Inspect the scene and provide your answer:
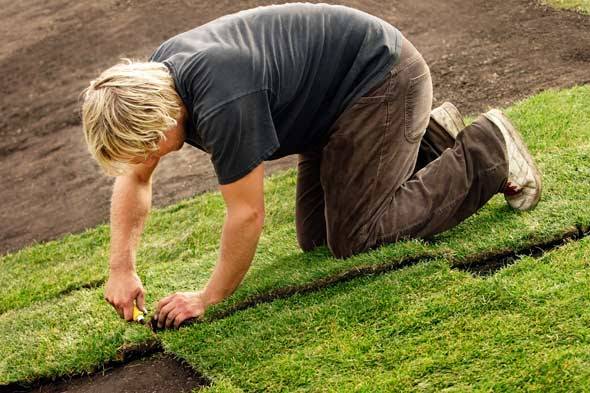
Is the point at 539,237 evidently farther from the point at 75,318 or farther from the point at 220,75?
the point at 75,318

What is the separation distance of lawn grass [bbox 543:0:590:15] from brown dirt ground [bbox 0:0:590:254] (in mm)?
103

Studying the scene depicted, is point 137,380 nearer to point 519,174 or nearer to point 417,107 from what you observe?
point 417,107

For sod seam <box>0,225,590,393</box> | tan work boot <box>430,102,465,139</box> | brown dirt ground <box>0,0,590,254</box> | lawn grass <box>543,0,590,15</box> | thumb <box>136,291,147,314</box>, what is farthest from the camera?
lawn grass <box>543,0,590,15</box>

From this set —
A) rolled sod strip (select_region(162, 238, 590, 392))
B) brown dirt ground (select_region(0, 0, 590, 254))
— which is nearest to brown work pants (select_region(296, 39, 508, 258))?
rolled sod strip (select_region(162, 238, 590, 392))

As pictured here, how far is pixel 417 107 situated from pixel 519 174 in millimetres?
575

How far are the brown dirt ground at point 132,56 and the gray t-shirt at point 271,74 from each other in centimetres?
240

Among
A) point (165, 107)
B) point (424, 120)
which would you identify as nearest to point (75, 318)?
point (165, 107)

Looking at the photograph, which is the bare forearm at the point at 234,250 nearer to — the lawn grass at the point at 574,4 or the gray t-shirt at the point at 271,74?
the gray t-shirt at the point at 271,74

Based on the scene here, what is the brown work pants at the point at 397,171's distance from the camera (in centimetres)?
360

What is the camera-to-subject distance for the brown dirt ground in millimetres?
6062

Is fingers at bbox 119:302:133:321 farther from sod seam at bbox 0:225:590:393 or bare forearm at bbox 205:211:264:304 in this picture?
bare forearm at bbox 205:211:264:304

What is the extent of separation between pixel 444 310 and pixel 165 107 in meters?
1.34

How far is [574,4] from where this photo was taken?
23.3 ft

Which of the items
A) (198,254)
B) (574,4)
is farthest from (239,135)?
(574,4)
